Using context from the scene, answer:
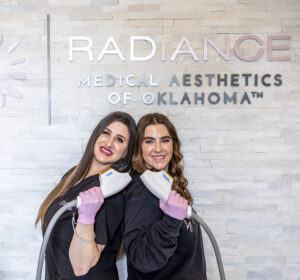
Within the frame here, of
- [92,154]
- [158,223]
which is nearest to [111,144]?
[92,154]

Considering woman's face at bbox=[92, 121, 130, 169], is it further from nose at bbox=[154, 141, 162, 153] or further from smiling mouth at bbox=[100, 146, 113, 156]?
nose at bbox=[154, 141, 162, 153]

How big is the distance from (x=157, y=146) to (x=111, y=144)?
212 mm

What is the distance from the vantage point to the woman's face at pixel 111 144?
1.30m

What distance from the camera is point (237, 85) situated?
5.42 feet

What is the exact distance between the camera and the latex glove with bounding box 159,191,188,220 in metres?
0.97

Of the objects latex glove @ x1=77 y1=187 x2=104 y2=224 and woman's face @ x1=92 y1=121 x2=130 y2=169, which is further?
woman's face @ x1=92 y1=121 x2=130 y2=169

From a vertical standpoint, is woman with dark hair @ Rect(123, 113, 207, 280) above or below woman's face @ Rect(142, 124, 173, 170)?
below

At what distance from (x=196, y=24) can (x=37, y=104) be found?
1.04 meters

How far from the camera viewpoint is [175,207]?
97 cm

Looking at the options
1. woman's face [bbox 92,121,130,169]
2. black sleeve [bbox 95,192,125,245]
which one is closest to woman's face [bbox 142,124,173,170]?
woman's face [bbox 92,121,130,169]

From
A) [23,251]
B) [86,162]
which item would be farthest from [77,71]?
[23,251]

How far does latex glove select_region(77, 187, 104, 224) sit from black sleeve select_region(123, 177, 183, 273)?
0.13 m

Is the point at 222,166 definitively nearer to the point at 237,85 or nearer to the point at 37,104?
the point at 237,85

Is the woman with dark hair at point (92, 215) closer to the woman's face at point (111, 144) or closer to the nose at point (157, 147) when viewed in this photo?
the woman's face at point (111, 144)
